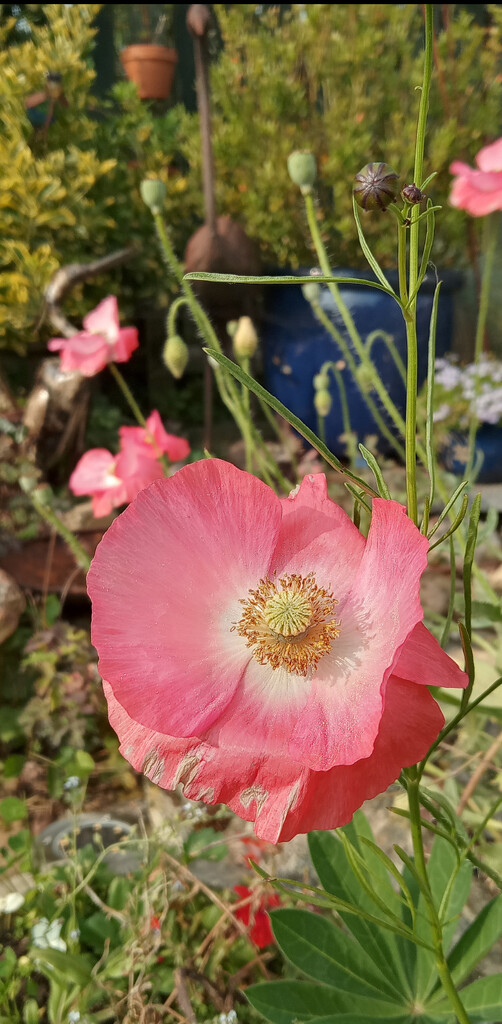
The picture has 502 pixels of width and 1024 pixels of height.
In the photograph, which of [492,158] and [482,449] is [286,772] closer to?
[492,158]

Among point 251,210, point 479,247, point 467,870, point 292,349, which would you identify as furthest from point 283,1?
point 467,870

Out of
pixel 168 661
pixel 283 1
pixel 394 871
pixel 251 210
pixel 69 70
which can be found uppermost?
pixel 283 1

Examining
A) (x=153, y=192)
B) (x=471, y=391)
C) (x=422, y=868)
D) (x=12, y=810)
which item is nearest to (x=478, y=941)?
(x=422, y=868)

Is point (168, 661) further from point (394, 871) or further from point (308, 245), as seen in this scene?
point (308, 245)

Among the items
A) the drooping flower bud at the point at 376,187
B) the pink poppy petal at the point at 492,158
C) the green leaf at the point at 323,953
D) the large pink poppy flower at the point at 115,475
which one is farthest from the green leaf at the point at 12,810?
the pink poppy petal at the point at 492,158

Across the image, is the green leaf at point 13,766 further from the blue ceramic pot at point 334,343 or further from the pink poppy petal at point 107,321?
the blue ceramic pot at point 334,343

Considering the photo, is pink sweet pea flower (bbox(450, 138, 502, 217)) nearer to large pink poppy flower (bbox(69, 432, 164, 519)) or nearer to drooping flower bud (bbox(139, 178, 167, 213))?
drooping flower bud (bbox(139, 178, 167, 213))
